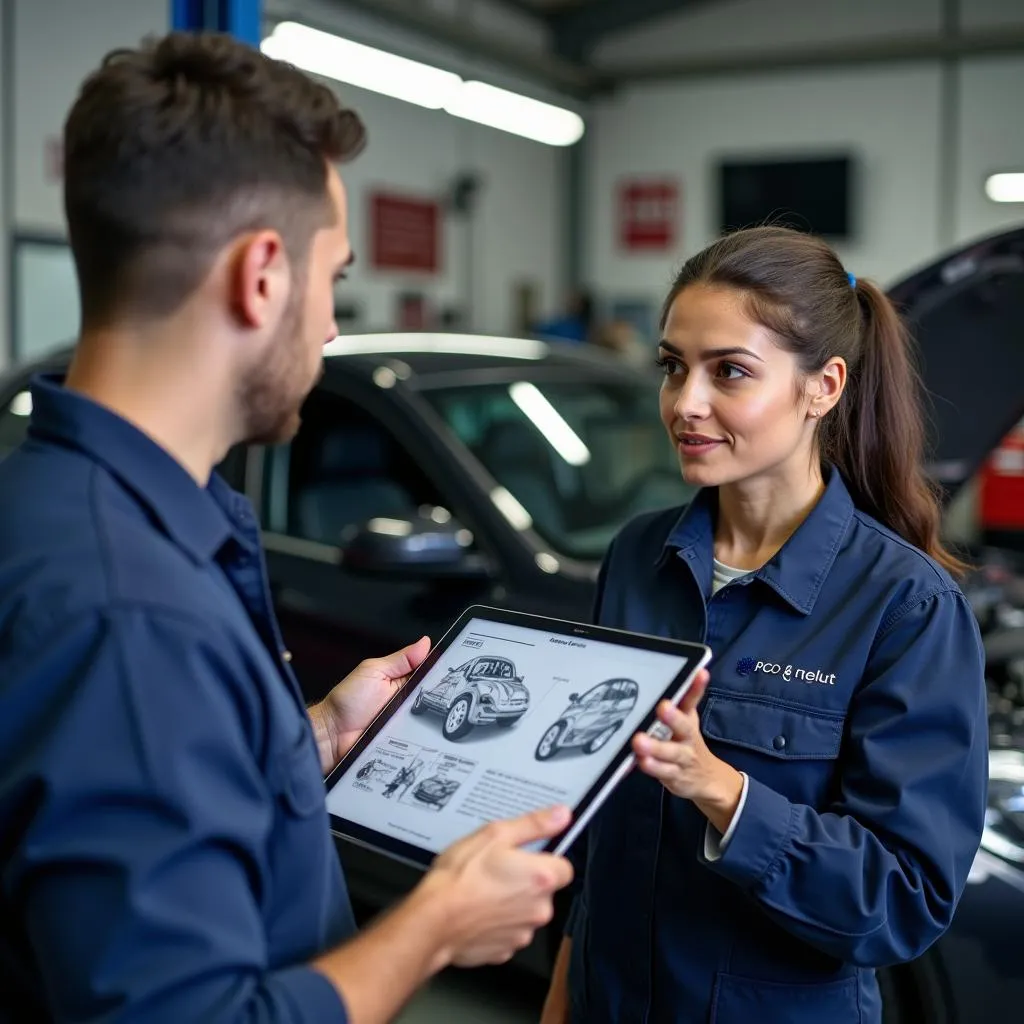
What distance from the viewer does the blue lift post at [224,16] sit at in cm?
248

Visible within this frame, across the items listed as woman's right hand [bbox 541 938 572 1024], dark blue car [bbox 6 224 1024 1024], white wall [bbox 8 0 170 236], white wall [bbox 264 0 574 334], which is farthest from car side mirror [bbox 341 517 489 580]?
white wall [bbox 264 0 574 334]

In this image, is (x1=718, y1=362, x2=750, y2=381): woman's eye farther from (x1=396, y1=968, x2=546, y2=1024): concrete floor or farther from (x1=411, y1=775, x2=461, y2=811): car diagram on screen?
(x1=396, y1=968, x2=546, y2=1024): concrete floor

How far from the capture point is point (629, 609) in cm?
170

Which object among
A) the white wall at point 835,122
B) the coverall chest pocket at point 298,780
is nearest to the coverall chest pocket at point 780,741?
the coverall chest pocket at point 298,780

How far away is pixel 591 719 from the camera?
1.21m

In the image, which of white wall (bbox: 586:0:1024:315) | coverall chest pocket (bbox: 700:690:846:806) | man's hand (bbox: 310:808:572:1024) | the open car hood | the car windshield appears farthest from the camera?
white wall (bbox: 586:0:1024:315)

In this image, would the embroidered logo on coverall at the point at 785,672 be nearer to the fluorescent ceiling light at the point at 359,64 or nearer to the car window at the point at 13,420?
the car window at the point at 13,420

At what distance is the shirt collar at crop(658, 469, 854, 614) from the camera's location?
1524 mm

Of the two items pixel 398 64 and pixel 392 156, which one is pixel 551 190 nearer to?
pixel 392 156

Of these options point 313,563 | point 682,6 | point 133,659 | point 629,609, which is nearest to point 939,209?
point 682,6

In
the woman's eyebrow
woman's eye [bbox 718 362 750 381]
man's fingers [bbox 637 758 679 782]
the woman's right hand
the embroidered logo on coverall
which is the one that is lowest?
the woman's right hand

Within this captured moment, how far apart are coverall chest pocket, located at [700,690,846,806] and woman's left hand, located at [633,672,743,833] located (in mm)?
142

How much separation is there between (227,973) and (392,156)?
10474 millimetres

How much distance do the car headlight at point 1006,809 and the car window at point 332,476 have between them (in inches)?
55.7
